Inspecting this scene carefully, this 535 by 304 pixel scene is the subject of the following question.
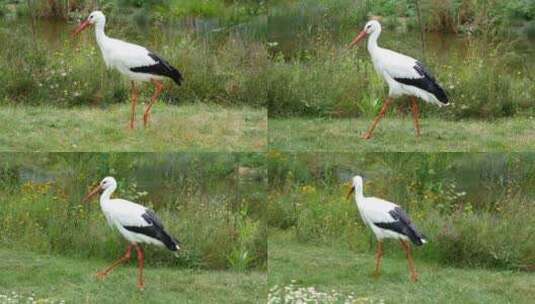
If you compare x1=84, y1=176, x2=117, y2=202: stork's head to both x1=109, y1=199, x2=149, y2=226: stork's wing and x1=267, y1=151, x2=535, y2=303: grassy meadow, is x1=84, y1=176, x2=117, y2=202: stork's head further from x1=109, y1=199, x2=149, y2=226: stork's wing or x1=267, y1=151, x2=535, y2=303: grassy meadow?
x1=267, y1=151, x2=535, y2=303: grassy meadow

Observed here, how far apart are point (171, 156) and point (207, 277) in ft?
6.10

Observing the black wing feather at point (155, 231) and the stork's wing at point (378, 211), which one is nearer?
the black wing feather at point (155, 231)

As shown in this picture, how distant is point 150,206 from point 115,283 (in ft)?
5.53

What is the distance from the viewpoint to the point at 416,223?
10102 millimetres

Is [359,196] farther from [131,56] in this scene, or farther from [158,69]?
[131,56]

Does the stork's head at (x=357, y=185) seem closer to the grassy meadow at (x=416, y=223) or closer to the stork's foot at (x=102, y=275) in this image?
the grassy meadow at (x=416, y=223)

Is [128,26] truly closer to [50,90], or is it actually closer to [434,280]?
[50,90]

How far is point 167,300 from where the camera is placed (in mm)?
8633

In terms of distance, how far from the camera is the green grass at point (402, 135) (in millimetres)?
9711

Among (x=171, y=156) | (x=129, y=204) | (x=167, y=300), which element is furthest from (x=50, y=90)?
(x=167, y=300)

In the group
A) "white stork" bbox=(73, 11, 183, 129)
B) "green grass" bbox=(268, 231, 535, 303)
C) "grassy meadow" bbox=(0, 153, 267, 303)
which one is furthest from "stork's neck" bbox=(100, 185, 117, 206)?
"green grass" bbox=(268, 231, 535, 303)

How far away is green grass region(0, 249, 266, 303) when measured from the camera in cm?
866

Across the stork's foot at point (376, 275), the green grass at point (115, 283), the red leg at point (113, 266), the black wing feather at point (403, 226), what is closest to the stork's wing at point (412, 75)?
the black wing feather at point (403, 226)

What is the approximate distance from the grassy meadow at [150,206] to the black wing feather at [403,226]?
1.31 meters
